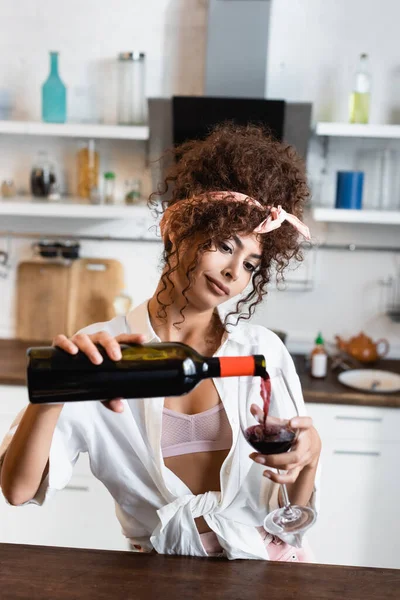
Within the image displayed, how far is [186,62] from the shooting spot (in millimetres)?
3160

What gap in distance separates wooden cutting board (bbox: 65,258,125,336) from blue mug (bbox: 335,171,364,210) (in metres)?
1.02

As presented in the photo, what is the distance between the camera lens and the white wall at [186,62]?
10.2 feet

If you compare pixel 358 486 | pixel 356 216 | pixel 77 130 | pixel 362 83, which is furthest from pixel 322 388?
pixel 77 130

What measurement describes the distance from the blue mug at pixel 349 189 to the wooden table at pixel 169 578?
6.34 feet

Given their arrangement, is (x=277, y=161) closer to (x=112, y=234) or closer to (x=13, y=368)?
(x=13, y=368)

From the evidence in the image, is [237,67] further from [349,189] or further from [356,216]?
[356,216]

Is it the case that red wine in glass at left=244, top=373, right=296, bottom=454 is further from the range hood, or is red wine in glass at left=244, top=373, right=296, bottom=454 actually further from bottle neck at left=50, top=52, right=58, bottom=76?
bottle neck at left=50, top=52, right=58, bottom=76

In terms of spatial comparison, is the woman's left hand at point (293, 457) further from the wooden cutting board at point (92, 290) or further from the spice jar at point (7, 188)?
the spice jar at point (7, 188)

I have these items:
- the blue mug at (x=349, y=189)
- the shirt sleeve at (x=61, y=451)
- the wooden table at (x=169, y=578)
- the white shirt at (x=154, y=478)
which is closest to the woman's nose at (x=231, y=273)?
the white shirt at (x=154, y=478)

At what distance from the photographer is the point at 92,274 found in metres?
3.27

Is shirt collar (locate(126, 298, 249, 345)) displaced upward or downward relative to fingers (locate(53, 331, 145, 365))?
downward

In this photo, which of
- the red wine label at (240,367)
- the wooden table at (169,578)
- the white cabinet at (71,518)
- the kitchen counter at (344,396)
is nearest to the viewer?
the red wine label at (240,367)

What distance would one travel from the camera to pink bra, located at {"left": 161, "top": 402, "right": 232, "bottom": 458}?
1.44m

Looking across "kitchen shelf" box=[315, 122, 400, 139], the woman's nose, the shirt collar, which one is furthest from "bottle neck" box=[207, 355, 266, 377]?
"kitchen shelf" box=[315, 122, 400, 139]
